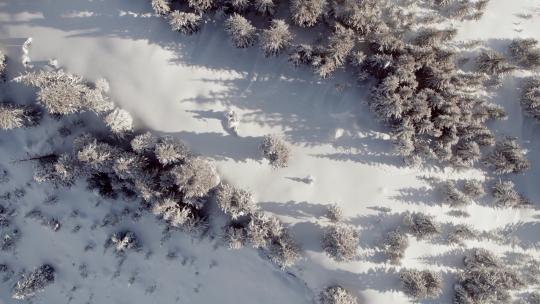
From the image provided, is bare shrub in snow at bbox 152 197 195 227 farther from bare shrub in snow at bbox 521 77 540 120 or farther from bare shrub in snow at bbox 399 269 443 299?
bare shrub in snow at bbox 521 77 540 120

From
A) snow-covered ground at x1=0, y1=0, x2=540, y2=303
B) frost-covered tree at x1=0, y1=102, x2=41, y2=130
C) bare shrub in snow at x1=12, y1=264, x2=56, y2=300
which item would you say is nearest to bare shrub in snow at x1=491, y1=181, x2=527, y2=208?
snow-covered ground at x1=0, y1=0, x2=540, y2=303

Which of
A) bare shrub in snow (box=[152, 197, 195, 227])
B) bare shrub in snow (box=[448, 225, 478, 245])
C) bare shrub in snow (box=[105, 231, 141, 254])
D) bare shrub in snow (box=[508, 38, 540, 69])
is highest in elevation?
bare shrub in snow (box=[508, 38, 540, 69])

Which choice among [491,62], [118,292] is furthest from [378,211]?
[118,292]

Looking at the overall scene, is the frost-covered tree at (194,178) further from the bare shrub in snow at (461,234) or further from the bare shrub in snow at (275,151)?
the bare shrub in snow at (461,234)

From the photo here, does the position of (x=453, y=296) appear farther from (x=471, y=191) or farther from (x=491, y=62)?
(x=491, y=62)

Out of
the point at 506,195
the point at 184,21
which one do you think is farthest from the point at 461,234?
the point at 184,21

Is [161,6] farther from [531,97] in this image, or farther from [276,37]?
[531,97]
